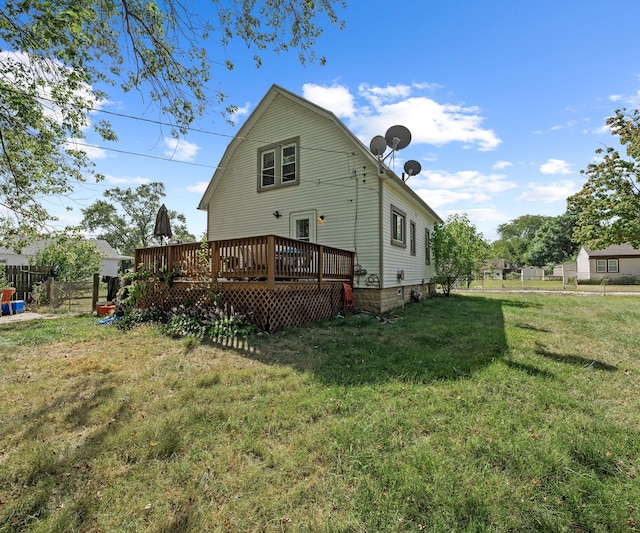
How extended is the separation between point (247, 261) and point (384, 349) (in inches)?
134

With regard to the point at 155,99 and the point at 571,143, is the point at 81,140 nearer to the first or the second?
the point at 155,99

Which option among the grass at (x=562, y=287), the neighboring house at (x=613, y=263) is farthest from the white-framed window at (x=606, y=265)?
the grass at (x=562, y=287)

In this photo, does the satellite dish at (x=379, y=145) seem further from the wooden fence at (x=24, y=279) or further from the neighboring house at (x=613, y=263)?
the neighboring house at (x=613, y=263)

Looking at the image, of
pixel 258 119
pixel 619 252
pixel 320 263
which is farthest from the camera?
pixel 619 252

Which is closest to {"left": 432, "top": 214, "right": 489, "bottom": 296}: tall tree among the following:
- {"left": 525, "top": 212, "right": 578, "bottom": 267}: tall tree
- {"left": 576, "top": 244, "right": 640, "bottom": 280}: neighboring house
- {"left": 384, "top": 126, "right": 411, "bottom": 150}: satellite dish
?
{"left": 384, "top": 126, "right": 411, "bottom": 150}: satellite dish

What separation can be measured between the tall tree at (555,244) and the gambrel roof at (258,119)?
44.0m

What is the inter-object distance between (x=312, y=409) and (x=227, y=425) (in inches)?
31.6

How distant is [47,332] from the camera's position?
6.47m

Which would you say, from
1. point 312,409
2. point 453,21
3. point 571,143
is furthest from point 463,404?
point 571,143

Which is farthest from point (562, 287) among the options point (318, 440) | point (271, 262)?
point (318, 440)

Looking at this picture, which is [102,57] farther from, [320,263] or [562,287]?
[562,287]

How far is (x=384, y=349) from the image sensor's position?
5.23m

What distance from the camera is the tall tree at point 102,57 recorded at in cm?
472

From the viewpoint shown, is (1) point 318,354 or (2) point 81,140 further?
(2) point 81,140
